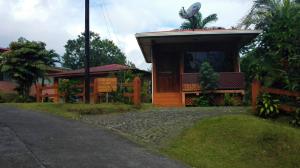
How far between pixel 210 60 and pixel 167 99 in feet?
9.39

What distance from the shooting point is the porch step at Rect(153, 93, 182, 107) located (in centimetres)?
2248

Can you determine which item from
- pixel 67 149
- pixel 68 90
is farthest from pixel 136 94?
pixel 67 149

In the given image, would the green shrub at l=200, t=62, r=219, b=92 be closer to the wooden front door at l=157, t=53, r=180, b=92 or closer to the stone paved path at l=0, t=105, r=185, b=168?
the wooden front door at l=157, t=53, r=180, b=92

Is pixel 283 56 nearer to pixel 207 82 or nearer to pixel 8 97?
pixel 207 82

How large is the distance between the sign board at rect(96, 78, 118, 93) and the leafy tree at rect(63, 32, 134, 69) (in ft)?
164

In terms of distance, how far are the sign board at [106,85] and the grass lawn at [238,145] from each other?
23.8 ft

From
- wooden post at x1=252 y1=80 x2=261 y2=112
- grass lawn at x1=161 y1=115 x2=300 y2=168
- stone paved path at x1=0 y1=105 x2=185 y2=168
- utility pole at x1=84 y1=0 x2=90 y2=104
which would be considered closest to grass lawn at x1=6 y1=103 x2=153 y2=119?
utility pole at x1=84 y1=0 x2=90 y2=104

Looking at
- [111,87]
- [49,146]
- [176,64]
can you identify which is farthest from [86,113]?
[176,64]

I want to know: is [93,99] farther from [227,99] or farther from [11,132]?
[11,132]

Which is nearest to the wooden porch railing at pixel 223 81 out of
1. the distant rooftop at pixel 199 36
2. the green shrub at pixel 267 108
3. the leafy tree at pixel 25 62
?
the distant rooftop at pixel 199 36

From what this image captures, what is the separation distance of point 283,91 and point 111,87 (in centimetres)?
771

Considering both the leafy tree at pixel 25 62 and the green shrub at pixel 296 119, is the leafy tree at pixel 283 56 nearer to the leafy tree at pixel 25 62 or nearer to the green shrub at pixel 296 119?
the green shrub at pixel 296 119

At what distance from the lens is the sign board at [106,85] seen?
1947 cm

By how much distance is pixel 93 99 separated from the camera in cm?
2100
